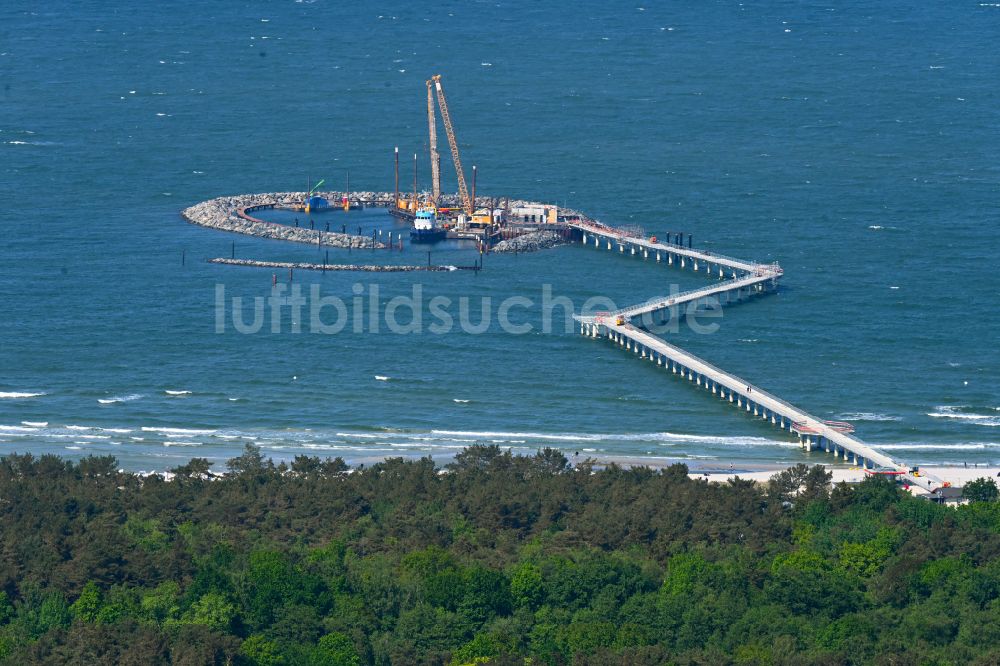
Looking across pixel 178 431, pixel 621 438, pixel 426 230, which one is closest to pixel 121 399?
pixel 178 431

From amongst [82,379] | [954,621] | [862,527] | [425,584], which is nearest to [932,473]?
[862,527]

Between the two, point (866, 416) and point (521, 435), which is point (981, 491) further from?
point (521, 435)

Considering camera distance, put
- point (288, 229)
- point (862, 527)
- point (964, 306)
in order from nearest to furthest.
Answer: point (862, 527)
point (964, 306)
point (288, 229)

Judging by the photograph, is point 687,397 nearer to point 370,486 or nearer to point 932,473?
point 932,473

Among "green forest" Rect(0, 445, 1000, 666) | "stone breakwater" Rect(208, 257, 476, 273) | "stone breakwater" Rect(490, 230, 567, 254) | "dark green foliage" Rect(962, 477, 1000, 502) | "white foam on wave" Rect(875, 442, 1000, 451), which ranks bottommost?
"green forest" Rect(0, 445, 1000, 666)

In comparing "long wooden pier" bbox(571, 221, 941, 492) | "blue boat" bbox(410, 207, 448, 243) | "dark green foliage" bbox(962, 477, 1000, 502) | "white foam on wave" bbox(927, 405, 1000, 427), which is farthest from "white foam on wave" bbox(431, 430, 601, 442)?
"blue boat" bbox(410, 207, 448, 243)

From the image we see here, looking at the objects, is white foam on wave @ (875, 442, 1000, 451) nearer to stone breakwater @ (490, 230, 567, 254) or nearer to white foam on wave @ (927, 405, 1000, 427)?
white foam on wave @ (927, 405, 1000, 427)
